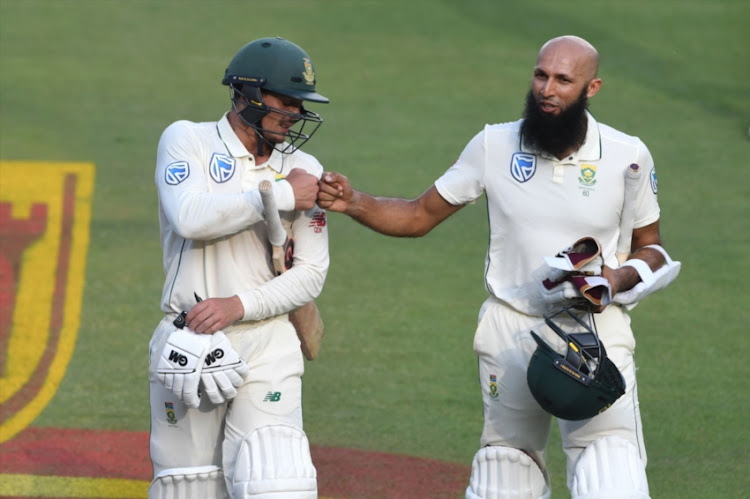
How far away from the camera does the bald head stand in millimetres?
5383

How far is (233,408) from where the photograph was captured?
5238mm

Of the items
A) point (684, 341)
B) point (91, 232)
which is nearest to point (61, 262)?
point (91, 232)

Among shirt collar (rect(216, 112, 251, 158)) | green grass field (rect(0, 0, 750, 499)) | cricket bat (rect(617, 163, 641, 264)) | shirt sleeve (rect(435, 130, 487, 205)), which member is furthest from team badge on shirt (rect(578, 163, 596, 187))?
green grass field (rect(0, 0, 750, 499))

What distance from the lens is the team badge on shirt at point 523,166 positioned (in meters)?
5.45

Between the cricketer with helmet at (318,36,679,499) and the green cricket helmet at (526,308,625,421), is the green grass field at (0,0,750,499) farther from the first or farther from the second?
the green cricket helmet at (526,308,625,421)

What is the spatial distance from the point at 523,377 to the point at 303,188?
129cm

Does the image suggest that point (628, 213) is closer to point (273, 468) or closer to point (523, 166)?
point (523, 166)

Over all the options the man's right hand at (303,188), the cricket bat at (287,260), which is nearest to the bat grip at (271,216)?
the cricket bat at (287,260)

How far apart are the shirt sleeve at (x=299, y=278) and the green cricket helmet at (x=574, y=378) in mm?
990

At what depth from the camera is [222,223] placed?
503cm

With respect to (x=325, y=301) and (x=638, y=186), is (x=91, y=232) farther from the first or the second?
(x=638, y=186)

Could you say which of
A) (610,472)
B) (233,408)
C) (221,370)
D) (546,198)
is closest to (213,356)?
(221,370)

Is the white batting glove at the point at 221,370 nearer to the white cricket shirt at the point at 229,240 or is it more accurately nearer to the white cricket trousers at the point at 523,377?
the white cricket shirt at the point at 229,240

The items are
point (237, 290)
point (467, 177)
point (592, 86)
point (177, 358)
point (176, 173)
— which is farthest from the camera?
point (467, 177)
